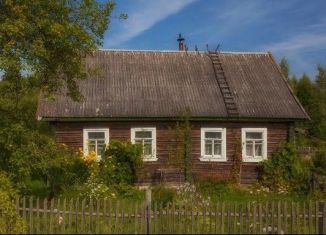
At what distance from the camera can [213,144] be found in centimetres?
1939

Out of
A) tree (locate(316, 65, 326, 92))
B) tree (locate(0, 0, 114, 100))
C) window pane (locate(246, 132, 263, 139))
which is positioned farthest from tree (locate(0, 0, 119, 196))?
tree (locate(316, 65, 326, 92))

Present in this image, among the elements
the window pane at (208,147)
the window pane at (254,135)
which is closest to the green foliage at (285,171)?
the window pane at (254,135)

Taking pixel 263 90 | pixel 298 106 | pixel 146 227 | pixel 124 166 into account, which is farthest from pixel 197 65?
pixel 146 227

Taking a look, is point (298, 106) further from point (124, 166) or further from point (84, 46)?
point (84, 46)

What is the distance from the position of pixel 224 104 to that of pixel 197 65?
3.47 metres

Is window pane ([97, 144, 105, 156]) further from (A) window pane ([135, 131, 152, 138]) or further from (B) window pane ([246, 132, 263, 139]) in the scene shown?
(B) window pane ([246, 132, 263, 139])

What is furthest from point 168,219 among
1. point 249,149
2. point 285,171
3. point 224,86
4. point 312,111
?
point 312,111

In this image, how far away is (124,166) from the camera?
18.0 metres

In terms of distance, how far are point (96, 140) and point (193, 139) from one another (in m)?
3.83

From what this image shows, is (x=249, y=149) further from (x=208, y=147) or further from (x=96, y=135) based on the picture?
(x=96, y=135)

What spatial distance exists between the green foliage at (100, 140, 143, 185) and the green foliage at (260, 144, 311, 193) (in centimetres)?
502

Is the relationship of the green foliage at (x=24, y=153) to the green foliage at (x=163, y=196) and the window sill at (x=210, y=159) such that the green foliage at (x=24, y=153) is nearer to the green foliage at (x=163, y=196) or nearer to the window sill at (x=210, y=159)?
the green foliage at (x=163, y=196)

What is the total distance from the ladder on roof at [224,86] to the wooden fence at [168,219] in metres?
9.64

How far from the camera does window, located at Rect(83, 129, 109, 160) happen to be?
1880 centimetres
